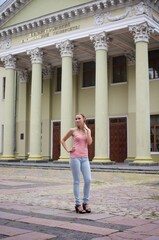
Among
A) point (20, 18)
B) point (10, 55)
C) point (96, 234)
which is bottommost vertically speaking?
point (96, 234)

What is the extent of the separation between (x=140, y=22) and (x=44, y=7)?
9027mm

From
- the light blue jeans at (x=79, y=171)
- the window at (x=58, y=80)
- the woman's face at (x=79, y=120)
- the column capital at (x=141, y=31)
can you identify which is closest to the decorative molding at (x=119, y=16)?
the column capital at (x=141, y=31)

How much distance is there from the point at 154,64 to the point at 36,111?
9.15m

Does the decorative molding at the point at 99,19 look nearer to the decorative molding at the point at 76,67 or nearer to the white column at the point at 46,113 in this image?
the decorative molding at the point at 76,67

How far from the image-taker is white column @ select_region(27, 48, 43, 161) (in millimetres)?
26480

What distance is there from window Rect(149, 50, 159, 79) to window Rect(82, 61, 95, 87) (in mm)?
5247

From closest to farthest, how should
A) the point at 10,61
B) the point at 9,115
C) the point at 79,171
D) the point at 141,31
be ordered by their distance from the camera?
the point at 79,171 < the point at 141,31 < the point at 9,115 < the point at 10,61

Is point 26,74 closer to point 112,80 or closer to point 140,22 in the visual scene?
point 112,80

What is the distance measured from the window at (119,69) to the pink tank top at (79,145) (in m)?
21.7

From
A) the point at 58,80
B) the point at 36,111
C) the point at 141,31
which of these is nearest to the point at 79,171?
the point at 141,31

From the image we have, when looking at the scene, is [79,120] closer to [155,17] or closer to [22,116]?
[155,17]

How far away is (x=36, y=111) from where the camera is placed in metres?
26.7

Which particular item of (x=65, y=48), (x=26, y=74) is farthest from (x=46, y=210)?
(x=26, y=74)

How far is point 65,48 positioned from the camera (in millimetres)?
25281
